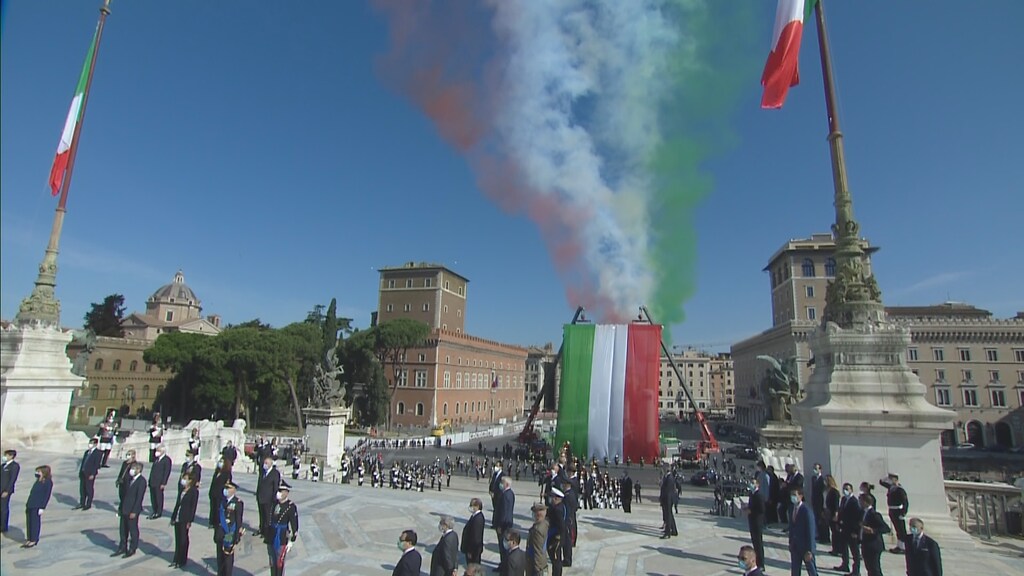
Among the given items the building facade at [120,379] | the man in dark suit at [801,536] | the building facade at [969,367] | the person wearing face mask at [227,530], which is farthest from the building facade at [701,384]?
the person wearing face mask at [227,530]

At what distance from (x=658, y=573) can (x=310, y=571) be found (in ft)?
15.2

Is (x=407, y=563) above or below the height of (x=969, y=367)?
below

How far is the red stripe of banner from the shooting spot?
3281 cm

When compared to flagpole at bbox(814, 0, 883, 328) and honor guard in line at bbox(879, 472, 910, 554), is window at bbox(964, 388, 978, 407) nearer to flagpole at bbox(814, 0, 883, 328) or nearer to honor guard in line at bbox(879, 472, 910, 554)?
flagpole at bbox(814, 0, 883, 328)

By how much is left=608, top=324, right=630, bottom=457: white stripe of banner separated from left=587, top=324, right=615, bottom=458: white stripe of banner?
251mm

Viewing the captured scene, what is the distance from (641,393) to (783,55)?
80.8 feet

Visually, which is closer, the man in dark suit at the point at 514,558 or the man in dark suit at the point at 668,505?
the man in dark suit at the point at 514,558

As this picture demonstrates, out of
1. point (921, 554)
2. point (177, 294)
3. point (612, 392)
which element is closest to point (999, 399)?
point (612, 392)

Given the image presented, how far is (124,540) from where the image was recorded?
750 centimetres

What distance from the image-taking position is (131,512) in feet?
24.4

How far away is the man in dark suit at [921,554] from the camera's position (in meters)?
5.93

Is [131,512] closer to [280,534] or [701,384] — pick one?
[280,534]

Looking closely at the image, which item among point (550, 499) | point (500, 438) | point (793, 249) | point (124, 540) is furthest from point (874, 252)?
point (124, 540)

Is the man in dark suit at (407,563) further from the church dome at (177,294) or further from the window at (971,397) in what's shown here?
the church dome at (177,294)
